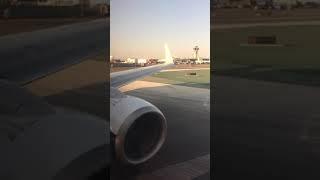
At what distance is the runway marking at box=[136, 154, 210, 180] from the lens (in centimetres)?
230

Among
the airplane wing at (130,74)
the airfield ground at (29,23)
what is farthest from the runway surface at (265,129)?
the airfield ground at (29,23)

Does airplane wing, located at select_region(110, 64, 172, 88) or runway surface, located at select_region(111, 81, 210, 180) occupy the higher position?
airplane wing, located at select_region(110, 64, 172, 88)

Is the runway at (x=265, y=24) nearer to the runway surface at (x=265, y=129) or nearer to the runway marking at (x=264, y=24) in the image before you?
the runway marking at (x=264, y=24)

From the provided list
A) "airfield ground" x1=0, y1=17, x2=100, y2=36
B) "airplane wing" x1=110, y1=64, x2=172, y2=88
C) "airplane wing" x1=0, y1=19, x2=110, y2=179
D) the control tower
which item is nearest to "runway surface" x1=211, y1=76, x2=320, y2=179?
the control tower

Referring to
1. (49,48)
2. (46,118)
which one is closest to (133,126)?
(46,118)

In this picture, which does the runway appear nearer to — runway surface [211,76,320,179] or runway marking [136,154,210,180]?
runway surface [211,76,320,179]

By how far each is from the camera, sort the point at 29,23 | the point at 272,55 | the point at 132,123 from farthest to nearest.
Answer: the point at 132,123 < the point at 29,23 < the point at 272,55

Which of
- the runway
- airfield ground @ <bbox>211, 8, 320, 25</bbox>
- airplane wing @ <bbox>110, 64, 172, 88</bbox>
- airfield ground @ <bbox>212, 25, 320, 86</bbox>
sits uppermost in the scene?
airfield ground @ <bbox>211, 8, 320, 25</bbox>

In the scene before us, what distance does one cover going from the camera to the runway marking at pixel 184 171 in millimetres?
2301

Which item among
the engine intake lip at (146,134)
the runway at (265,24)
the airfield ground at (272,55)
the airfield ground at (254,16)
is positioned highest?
the airfield ground at (254,16)

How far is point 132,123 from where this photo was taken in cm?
241

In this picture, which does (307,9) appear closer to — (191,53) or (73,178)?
(191,53)

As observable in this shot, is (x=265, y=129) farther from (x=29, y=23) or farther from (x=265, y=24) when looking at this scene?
(x=29, y=23)

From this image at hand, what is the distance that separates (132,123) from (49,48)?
0.65m
